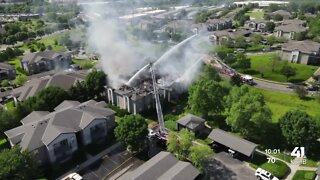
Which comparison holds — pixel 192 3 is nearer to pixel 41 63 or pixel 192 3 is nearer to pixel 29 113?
pixel 41 63

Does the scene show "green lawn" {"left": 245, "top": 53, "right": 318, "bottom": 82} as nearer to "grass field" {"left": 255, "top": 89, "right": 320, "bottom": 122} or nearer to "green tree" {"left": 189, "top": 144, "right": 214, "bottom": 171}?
"grass field" {"left": 255, "top": 89, "right": 320, "bottom": 122}

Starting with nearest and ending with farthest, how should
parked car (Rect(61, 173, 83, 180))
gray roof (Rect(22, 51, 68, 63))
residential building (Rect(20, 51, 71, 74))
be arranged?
parked car (Rect(61, 173, 83, 180)), residential building (Rect(20, 51, 71, 74)), gray roof (Rect(22, 51, 68, 63))

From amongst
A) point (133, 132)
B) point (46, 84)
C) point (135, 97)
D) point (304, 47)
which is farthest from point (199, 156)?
point (304, 47)

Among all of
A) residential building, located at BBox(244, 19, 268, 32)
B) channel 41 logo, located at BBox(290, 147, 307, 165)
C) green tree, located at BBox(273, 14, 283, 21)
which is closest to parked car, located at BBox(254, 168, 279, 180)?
channel 41 logo, located at BBox(290, 147, 307, 165)

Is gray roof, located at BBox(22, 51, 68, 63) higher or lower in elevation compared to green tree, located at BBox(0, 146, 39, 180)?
higher

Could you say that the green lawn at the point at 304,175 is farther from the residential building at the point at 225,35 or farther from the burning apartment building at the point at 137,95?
the residential building at the point at 225,35

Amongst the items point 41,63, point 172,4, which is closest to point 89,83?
point 41,63

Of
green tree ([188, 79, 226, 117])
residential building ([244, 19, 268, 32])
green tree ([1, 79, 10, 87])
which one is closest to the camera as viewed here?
green tree ([188, 79, 226, 117])
